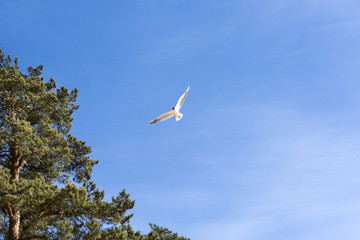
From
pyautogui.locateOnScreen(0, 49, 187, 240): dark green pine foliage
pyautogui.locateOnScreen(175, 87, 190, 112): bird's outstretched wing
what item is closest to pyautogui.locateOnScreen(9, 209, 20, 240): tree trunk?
pyautogui.locateOnScreen(0, 49, 187, 240): dark green pine foliage

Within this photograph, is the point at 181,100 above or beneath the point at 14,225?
above

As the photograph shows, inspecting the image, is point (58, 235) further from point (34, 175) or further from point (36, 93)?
point (36, 93)

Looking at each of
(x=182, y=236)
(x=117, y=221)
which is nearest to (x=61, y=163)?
(x=117, y=221)

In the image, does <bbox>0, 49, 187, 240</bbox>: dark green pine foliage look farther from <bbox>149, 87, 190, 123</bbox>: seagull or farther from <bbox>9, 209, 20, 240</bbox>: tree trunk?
<bbox>149, 87, 190, 123</bbox>: seagull

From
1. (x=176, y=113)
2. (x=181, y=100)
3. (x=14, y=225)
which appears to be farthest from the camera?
(x=181, y=100)

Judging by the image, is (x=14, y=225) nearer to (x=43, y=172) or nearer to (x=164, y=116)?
(x=43, y=172)

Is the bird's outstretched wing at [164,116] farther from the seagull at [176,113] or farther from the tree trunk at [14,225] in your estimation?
the tree trunk at [14,225]

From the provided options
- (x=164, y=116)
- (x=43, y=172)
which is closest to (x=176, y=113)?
(x=164, y=116)

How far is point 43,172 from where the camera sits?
24.5 m

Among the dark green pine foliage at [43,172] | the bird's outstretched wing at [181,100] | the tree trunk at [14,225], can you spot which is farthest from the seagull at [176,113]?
the tree trunk at [14,225]

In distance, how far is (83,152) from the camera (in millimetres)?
26172

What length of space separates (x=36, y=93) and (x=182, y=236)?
14554 millimetres

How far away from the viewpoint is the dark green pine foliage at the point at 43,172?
19.8 meters

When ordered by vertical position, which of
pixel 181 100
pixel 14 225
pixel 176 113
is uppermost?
pixel 181 100
